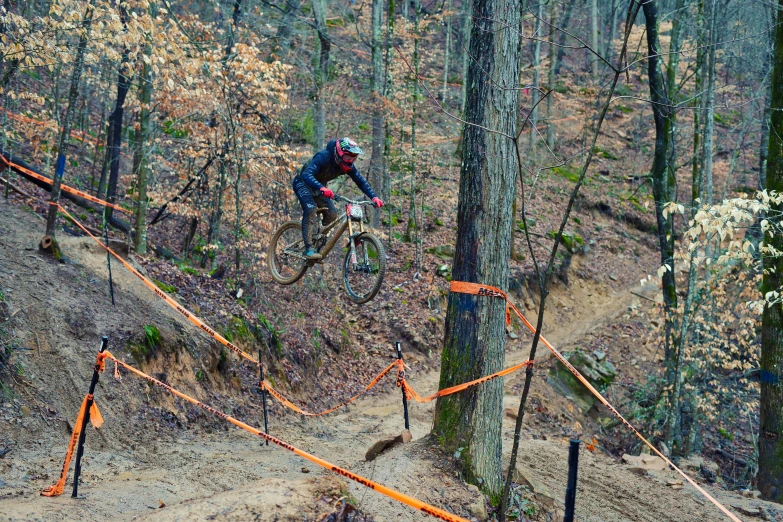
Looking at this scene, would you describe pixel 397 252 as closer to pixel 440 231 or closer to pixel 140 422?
pixel 440 231

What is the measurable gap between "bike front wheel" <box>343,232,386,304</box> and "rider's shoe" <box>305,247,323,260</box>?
16.7 inches

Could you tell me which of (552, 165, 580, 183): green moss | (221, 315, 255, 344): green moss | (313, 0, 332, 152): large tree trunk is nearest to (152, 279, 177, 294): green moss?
(221, 315, 255, 344): green moss

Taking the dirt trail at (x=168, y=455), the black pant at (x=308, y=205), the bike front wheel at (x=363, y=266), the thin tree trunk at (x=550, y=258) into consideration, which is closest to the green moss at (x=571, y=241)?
the dirt trail at (x=168, y=455)

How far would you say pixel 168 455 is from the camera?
6699 millimetres

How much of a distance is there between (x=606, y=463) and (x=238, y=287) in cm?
714

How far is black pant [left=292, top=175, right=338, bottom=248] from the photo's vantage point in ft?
27.6

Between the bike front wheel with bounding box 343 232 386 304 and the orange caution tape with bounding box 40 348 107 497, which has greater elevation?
the bike front wheel with bounding box 343 232 386 304

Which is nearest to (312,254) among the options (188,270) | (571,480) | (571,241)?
(188,270)

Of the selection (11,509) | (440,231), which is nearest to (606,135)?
(440,231)

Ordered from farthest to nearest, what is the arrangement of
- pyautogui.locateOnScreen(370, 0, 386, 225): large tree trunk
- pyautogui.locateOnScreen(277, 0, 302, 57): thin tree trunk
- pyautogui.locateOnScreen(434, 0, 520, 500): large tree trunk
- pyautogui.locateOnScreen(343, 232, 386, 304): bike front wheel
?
Result: 1. pyautogui.locateOnScreen(370, 0, 386, 225): large tree trunk
2. pyautogui.locateOnScreen(277, 0, 302, 57): thin tree trunk
3. pyautogui.locateOnScreen(343, 232, 386, 304): bike front wheel
4. pyautogui.locateOnScreen(434, 0, 520, 500): large tree trunk

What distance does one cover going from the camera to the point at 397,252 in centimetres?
1738

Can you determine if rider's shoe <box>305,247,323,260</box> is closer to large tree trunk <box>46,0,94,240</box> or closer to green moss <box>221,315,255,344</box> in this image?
green moss <box>221,315,255,344</box>

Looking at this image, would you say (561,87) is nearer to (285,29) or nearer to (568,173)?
(568,173)

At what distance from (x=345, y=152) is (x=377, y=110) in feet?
31.8
